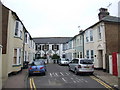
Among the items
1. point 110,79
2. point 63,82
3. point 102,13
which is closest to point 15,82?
point 63,82

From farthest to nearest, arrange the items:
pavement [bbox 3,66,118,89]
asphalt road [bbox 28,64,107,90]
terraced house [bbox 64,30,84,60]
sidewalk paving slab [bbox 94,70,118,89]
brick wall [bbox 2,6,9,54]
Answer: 1. terraced house [bbox 64,30,84,60]
2. brick wall [bbox 2,6,9,54]
3. sidewalk paving slab [bbox 94,70,118,89]
4. asphalt road [bbox 28,64,107,90]
5. pavement [bbox 3,66,118,89]

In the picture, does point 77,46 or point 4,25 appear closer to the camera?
point 4,25

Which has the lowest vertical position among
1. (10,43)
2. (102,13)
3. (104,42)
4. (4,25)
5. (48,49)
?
(48,49)

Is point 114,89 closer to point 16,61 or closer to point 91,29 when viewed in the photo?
point 16,61

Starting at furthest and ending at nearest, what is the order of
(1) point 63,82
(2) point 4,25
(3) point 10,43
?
(3) point 10,43 → (2) point 4,25 → (1) point 63,82

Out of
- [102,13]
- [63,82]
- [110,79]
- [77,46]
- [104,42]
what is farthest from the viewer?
[77,46]

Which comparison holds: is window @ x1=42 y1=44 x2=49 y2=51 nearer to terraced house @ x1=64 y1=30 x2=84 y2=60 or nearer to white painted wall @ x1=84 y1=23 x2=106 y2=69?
terraced house @ x1=64 y1=30 x2=84 y2=60

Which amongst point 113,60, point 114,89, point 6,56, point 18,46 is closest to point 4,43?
point 6,56

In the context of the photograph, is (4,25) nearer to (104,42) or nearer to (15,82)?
(15,82)

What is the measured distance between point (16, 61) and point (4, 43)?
2873 millimetres

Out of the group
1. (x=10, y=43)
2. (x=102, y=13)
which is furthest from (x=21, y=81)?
(x=102, y=13)

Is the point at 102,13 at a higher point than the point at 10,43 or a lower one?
higher

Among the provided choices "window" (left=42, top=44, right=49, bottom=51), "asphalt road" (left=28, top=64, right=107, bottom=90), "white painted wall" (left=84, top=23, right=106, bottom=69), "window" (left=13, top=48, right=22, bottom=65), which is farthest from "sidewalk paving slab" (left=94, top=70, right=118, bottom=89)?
"window" (left=42, top=44, right=49, bottom=51)

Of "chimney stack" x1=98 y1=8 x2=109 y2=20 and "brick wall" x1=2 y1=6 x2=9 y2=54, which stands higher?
"chimney stack" x1=98 y1=8 x2=109 y2=20
